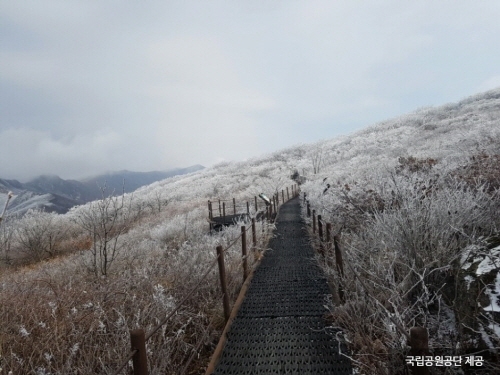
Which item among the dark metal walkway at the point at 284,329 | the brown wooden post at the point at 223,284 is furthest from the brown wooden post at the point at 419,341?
the brown wooden post at the point at 223,284

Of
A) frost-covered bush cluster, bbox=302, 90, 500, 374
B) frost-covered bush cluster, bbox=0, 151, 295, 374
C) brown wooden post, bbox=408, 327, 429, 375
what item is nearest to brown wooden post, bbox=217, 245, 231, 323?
frost-covered bush cluster, bbox=0, 151, 295, 374

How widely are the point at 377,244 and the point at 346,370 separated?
2.54 metres

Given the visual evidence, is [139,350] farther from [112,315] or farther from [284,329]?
[284,329]

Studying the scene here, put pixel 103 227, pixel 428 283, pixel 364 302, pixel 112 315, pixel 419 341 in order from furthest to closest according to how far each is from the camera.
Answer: pixel 103 227 < pixel 112 315 < pixel 428 283 < pixel 364 302 < pixel 419 341

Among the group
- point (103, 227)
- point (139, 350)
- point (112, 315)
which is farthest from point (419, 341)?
point (103, 227)

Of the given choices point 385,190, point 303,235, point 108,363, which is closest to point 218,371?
point 108,363

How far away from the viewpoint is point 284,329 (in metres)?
4.85

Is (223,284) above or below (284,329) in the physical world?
above

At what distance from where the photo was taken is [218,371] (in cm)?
387

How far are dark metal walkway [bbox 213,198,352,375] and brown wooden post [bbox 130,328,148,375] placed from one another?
1.73 m

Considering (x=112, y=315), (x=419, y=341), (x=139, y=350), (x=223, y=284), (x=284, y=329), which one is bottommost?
(x=284, y=329)

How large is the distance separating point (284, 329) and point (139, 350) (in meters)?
2.96

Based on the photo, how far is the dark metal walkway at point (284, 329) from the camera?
389cm

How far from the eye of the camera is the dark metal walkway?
3891 mm
